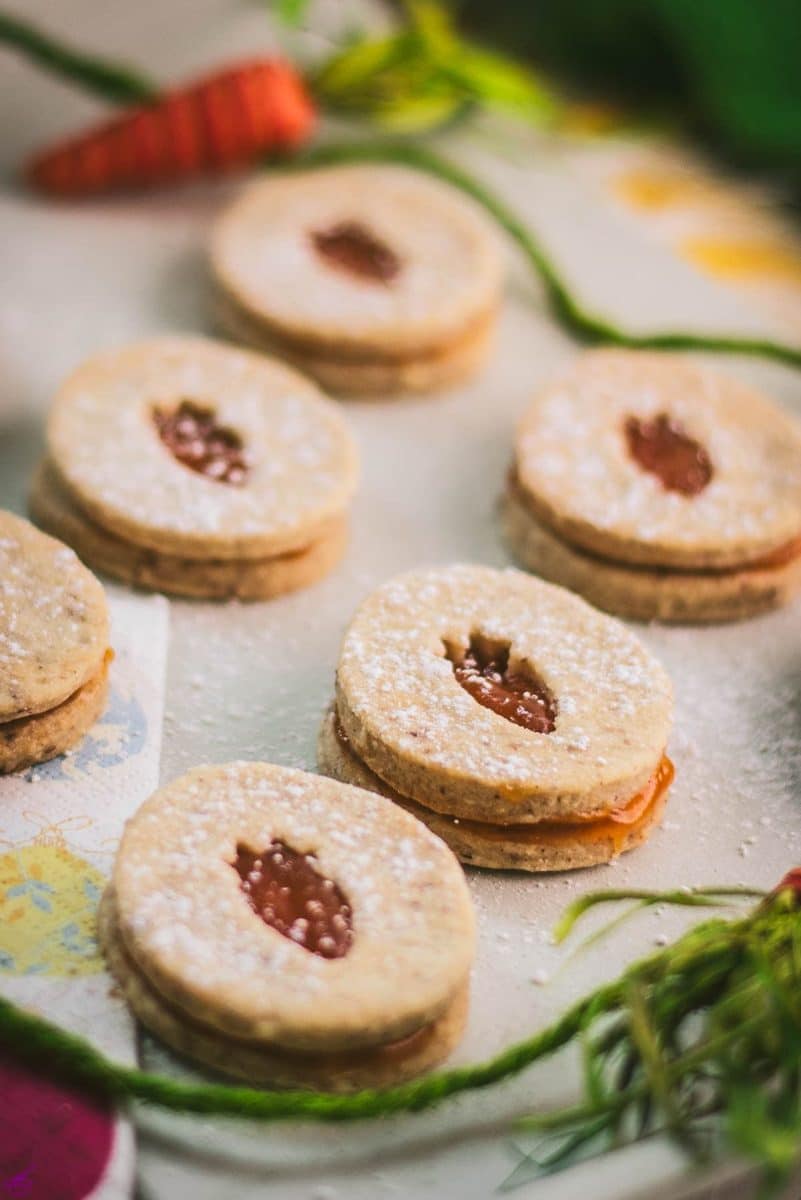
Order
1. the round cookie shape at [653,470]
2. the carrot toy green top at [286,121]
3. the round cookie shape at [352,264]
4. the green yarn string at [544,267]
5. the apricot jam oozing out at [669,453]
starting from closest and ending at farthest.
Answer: the round cookie shape at [653,470], the apricot jam oozing out at [669,453], the round cookie shape at [352,264], the green yarn string at [544,267], the carrot toy green top at [286,121]

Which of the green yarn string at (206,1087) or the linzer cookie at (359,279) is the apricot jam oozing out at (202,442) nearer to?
the linzer cookie at (359,279)

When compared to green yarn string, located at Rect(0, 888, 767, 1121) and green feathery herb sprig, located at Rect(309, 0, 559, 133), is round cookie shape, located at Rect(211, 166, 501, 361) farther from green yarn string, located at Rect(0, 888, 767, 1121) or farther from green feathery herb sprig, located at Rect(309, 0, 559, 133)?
green yarn string, located at Rect(0, 888, 767, 1121)

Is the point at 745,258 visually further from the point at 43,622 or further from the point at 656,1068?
the point at 656,1068

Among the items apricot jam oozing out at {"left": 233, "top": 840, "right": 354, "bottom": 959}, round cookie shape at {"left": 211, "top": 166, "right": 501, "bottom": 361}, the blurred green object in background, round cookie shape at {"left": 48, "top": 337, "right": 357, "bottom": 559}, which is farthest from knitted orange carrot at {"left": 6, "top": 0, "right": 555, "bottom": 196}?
apricot jam oozing out at {"left": 233, "top": 840, "right": 354, "bottom": 959}

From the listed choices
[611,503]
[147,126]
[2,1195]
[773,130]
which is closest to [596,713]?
[611,503]

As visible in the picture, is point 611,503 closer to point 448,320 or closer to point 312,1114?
point 448,320

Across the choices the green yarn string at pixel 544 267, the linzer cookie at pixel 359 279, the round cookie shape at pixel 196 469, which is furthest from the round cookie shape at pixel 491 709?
the green yarn string at pixel 544 267

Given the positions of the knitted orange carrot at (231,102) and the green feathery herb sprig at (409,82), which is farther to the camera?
the green feathery herb sprig at (409,82)

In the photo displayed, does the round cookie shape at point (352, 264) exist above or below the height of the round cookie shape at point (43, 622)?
above
